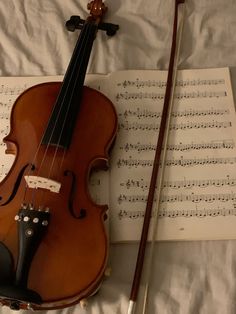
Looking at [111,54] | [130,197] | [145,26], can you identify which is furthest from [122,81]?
[130,197]

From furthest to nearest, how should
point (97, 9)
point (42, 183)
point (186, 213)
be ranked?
point (97, 9)
point (186, 213)
point (42, 183)

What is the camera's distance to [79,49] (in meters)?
1.10

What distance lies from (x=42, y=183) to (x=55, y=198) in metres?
0.05

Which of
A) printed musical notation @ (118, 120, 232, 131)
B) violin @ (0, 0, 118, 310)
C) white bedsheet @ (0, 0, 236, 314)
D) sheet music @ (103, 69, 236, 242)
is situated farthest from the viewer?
white bedsheet @ (0, 0, 236, 314)

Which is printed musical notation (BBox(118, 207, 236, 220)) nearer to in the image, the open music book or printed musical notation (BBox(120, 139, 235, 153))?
the open music book

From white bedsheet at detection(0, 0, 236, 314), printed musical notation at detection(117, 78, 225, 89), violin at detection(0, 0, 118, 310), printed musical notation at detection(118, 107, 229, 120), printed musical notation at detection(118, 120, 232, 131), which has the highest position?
white bedsheet at detection(0, 0, 236, 314)

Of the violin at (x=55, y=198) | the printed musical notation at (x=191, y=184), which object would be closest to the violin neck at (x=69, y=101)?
the violin at (x=55, y=198)

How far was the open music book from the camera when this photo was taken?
0.97m

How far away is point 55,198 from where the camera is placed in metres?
0.84

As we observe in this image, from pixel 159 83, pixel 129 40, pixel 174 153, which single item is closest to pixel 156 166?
pixel 174 153

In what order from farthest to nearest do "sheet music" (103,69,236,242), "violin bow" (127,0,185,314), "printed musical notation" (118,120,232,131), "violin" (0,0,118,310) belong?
1. "printed musical notation" (118,120,232,131)
2. "sheet music" (103,69,236,242)
3. "violin bow" (127,0,185,314)
4. "violin" (0,0,118,310)

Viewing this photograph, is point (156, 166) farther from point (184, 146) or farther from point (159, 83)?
point (159, 83)

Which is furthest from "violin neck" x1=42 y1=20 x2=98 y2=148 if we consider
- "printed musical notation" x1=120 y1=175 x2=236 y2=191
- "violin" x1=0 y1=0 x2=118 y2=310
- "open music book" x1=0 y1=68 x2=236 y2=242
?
"printed musical notation" x1=120 y1=175 x2=236 y2=191

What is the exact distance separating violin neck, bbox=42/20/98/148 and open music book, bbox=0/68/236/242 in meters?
0.12
